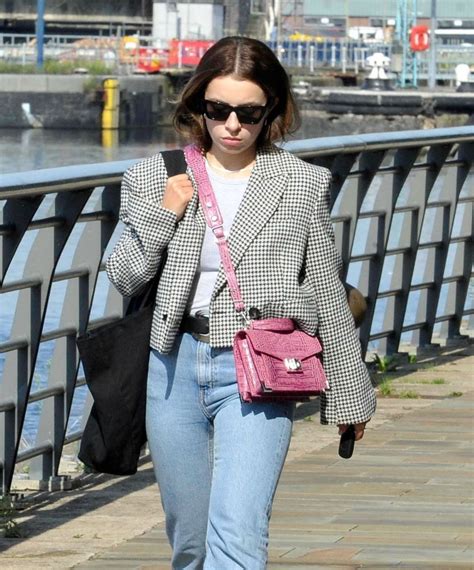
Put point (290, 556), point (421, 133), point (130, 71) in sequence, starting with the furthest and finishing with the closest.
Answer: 1. point (130, 71)
2. point (421, 133)
3. point (290, 556)

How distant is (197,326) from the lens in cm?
368

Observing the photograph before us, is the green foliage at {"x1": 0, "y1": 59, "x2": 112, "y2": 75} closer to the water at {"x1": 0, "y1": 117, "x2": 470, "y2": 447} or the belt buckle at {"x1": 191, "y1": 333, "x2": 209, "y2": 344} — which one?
the water at {"x1": 0, "y1": 117, "x2": 470, "y2": 447}

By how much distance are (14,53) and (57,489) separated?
2711 inches

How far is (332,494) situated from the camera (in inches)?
220

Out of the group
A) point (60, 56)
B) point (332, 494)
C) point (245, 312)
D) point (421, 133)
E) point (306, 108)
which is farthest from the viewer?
point (60, 56)

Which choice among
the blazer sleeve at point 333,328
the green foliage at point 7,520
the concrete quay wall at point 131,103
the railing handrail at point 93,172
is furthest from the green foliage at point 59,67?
the blazer sleeve at point 333,328

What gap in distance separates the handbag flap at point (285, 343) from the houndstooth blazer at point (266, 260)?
3cm

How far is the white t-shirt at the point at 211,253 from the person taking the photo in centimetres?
367

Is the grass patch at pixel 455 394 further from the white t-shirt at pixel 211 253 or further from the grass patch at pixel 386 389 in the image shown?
the white t-shirt at pixel 211 253

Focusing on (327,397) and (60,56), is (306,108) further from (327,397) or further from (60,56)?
(327,397)

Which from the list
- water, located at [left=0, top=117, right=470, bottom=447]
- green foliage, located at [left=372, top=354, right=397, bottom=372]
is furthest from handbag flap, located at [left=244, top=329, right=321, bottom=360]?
water, located at [left=0, top=117, right=470, bottom=447]

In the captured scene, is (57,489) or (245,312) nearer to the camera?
(245,312)

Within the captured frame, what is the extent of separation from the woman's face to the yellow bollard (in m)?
59.8

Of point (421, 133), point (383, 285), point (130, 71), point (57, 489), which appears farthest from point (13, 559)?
point (130, 71)
